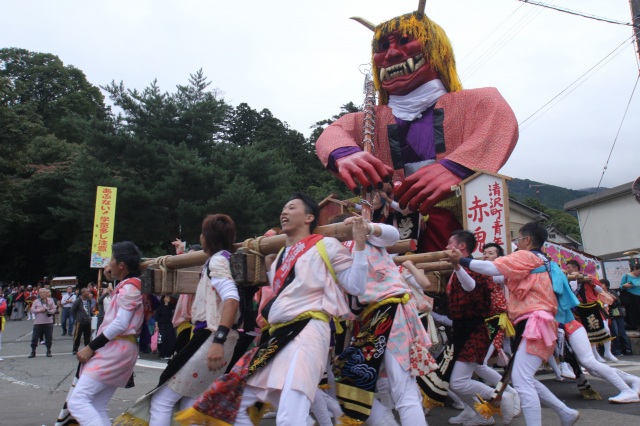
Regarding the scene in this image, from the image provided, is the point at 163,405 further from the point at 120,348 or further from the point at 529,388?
the point at 529,388

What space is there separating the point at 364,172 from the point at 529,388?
256 cm

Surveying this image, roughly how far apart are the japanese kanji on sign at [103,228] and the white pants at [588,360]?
1077cm

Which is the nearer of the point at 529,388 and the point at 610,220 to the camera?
the point at 529,388

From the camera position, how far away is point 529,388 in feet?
12.9

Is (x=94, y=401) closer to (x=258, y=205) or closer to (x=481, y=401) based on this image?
(x=481, y=401)

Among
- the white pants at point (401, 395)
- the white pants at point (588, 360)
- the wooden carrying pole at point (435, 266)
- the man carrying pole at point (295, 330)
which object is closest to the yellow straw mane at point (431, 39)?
the wooden carrying pole at point (435, 266)

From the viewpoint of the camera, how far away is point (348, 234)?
3.44 m

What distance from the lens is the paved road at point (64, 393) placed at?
194 inches

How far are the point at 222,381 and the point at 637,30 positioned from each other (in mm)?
10475

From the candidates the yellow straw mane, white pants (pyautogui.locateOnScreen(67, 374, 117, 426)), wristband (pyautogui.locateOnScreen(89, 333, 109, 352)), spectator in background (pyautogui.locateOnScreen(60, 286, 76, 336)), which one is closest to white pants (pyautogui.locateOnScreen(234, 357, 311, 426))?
white pants (pyautogui.locateOnScreen(67, 374, 117, 426))

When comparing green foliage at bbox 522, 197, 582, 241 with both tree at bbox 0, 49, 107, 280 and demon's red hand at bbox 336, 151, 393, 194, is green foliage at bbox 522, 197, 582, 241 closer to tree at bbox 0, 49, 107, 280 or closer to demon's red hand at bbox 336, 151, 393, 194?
tree at bbox 0, 49, 107, 280

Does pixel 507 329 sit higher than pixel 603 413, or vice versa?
pixel 507 329

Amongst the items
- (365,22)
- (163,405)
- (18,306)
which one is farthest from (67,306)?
(163,405)

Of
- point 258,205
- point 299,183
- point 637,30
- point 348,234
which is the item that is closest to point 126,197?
point 258,205
